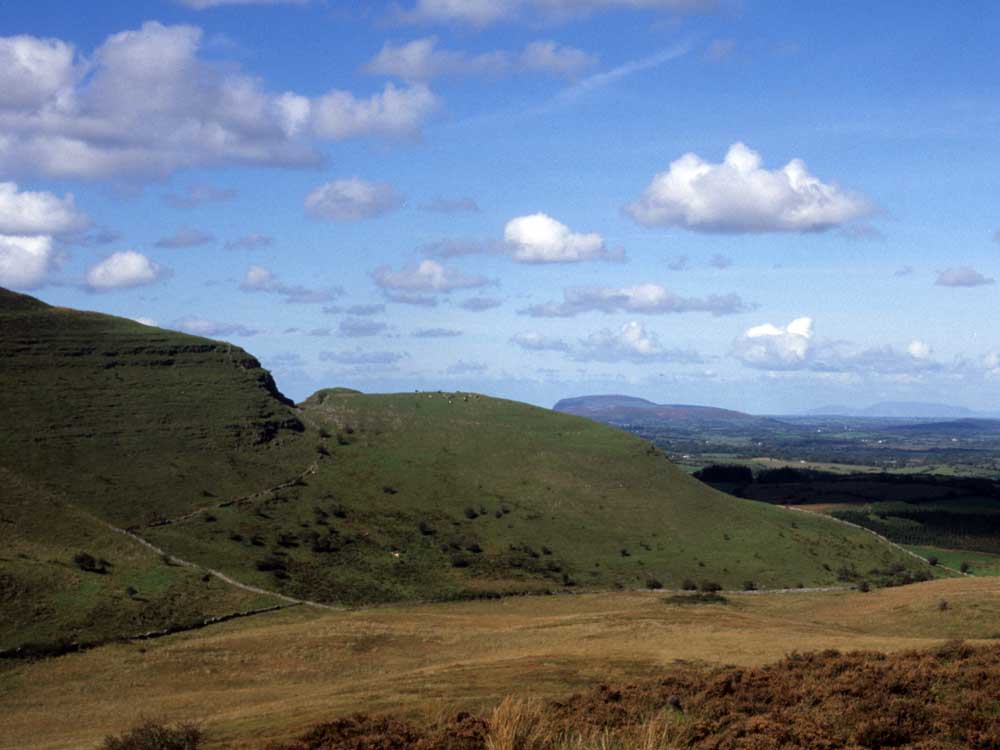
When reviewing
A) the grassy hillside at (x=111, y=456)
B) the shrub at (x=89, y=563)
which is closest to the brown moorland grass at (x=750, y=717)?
the grassy hillside at (x=111, y=456)

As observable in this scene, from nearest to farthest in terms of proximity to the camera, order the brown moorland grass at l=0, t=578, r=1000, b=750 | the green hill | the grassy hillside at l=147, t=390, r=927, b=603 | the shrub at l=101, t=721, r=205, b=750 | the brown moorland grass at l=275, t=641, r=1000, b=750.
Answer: the brown moorland grass at l=275, t=641, r=1000, b=750 < the shrub at l=101, t=721, r=205, b=750 < the brown moorland grass at l=0, t=578, r=1000, b=750 < the green hill < the grassy hillside at l=147, t=390, r=927, b=603

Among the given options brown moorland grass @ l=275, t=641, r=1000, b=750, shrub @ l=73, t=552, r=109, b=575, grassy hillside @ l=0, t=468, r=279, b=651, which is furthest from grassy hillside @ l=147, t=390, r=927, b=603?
brown moorland grass @ l=275, t=641, r=1000, b=750

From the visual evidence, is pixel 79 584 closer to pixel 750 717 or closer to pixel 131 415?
pixel 131 415

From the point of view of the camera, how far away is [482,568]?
9319 centimetres

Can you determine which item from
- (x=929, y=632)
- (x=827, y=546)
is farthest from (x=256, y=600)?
(x=827, y=546)

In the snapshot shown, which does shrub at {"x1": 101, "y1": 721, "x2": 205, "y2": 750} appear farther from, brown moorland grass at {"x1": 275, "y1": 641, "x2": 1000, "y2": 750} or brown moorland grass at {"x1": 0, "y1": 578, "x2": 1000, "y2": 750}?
brown moorland grass at {"x1": 275, "y1": 641, "x2": 1000, "y2": 750}

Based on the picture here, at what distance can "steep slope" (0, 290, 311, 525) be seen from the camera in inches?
3455

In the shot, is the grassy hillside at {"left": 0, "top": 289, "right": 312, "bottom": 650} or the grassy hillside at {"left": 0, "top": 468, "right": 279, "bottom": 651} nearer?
the grassy hillside at {"left": 0, "top": 468, "right": 279, "bottom": 651}

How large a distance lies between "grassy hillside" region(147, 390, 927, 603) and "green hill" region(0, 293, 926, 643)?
0.33 meters

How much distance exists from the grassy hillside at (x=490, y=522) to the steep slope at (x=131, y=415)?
5711 mm

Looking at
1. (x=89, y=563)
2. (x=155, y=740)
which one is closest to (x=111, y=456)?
(x=89, y=563)

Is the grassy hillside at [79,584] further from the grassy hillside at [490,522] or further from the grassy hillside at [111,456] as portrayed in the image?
the grassy hillside at [490,522]

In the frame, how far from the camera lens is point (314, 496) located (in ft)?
336

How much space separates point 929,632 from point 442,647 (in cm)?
3032
